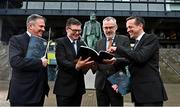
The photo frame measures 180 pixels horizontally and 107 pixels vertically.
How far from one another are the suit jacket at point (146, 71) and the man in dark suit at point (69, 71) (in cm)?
71

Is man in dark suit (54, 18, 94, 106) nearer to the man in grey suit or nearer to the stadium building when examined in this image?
the man in grey suit

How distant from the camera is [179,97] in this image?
32.3 ft

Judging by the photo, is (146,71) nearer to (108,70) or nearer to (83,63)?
(108,70)

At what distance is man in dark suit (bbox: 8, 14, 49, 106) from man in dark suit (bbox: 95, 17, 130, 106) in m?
0.89

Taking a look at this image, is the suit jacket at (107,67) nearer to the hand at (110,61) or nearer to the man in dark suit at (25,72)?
the hand at (110,61)

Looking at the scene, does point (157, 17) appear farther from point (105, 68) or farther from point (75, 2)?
point (105, 68)

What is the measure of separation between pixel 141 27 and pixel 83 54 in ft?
2.84

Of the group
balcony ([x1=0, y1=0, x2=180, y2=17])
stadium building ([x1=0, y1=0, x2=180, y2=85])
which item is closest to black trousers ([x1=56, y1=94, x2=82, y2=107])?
stadium building ([x1=0, y1=0, x2=180, y2=85])

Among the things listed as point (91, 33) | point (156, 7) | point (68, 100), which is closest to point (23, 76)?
point (68, 100)

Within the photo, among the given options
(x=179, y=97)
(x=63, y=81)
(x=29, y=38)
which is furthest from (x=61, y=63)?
(x=179, y=97)

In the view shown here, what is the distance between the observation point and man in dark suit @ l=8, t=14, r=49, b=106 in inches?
150

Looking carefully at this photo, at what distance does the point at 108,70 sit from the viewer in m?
4.32

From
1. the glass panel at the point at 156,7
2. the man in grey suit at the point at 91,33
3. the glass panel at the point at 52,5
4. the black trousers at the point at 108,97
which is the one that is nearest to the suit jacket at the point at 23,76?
the black trousers at the point at 108,97

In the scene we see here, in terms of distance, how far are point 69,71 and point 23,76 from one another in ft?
2.20
